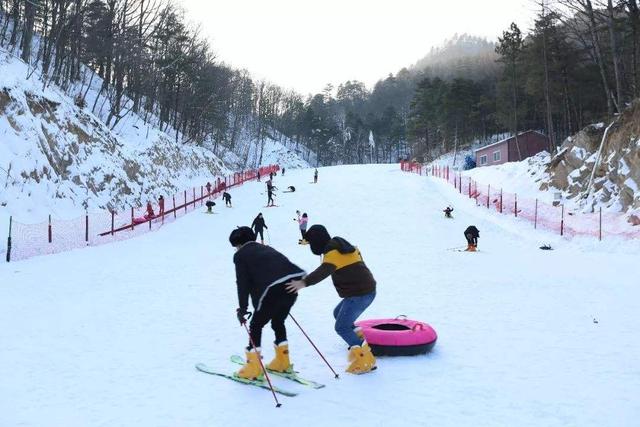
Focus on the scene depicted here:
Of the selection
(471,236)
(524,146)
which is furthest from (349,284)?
(524,146)

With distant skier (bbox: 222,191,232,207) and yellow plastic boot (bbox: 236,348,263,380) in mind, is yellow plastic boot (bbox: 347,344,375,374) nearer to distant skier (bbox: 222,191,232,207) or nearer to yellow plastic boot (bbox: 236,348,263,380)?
yellow plastic boot (bbox: 236,348,263,380)

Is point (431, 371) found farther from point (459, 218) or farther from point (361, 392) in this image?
point (459, 218)

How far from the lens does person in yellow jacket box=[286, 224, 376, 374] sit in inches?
215

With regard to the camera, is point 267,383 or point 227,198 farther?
point 227,198

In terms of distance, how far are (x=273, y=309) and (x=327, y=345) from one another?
2.00 meters

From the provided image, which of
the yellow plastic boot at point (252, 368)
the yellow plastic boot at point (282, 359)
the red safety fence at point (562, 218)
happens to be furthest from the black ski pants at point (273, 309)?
the red safety fence at point (562, 218)

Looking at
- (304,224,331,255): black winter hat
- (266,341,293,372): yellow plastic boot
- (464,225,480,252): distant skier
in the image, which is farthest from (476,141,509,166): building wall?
(266,341,293,372): yellow plastic boot

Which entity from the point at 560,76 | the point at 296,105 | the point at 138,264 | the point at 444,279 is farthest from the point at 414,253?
the point at 296,105

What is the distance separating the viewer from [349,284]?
18.4 feet

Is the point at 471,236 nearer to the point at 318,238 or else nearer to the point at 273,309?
the point at 318,238

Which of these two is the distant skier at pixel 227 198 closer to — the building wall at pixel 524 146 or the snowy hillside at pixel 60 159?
the snowy hillside at pixel 60 159

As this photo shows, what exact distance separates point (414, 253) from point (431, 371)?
1121 centimetres

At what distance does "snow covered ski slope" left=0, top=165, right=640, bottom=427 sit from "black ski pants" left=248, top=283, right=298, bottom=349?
0.63 m

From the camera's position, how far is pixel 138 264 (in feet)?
47.1
